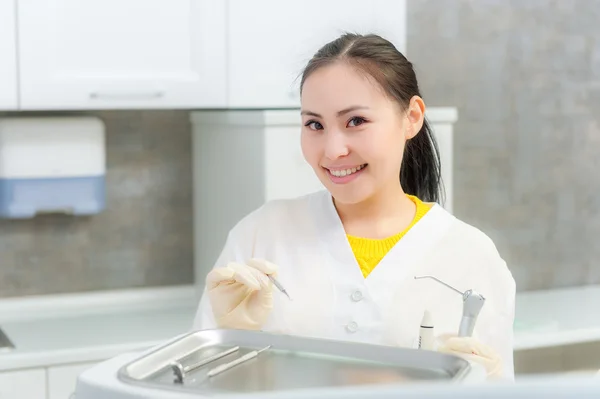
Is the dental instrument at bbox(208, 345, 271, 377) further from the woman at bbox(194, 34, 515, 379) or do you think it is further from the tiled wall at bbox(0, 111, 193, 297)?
the tiled wall at bbox(0, 111, 193, 297)

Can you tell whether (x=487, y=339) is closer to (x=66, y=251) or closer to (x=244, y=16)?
(x=244, y=16)

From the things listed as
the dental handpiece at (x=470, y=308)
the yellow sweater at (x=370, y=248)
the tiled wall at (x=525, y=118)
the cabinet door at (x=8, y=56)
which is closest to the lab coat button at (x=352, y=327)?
the yellow sweater at (x=370, y=248)

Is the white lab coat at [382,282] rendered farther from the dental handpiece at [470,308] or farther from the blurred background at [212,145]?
the blurred background at [212,145]

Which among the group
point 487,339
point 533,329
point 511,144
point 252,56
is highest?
point 252,56

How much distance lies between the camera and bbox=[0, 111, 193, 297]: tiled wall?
230 centimetres

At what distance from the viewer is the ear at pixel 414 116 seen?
1417 mm

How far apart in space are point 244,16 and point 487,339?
3.79ft

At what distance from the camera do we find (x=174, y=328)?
84.5 inches

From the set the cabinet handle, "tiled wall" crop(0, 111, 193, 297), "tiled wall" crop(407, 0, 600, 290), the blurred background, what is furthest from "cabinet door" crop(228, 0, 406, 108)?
"tiled wall" crop(407, 0, 600, 290)

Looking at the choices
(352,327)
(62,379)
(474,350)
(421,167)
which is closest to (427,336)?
(474,350)

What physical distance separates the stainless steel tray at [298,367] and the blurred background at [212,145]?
1.33m

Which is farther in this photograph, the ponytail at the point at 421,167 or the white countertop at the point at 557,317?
the white countertop at the point at 557,317

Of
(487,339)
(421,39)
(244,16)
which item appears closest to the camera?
(487,339)

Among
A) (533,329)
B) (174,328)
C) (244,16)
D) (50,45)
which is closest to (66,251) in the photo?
(174,328)
